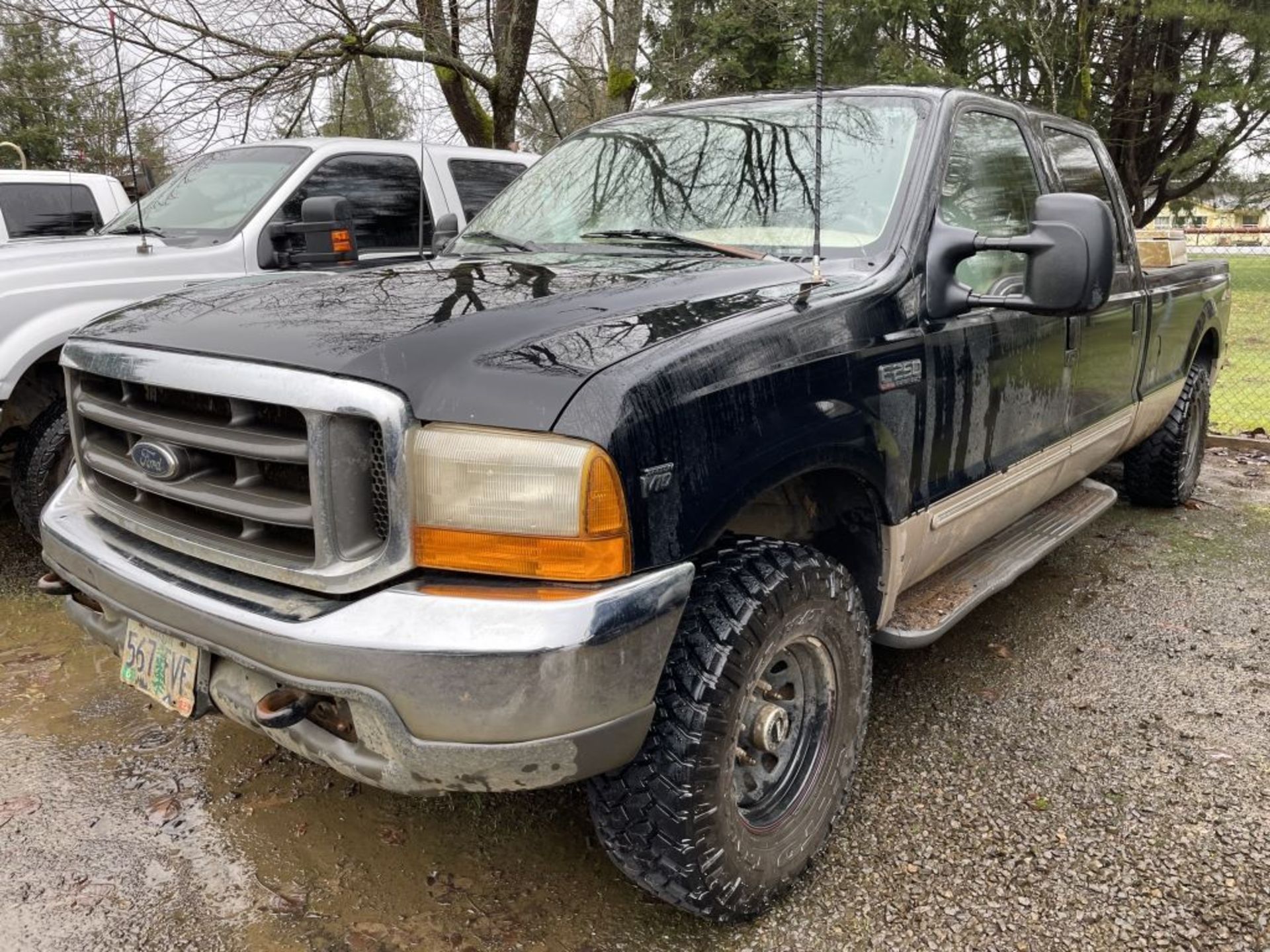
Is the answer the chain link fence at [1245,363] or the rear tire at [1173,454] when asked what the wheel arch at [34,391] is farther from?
the chain link fence at [1245,363]

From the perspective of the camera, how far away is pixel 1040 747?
3.07 meters

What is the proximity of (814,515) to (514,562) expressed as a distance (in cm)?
112

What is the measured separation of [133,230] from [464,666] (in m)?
4.87

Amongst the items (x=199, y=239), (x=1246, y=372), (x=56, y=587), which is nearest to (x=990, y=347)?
(x=56, y=587)

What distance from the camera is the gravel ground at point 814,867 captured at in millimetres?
2277

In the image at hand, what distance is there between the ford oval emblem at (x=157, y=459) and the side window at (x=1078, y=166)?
3340 mm

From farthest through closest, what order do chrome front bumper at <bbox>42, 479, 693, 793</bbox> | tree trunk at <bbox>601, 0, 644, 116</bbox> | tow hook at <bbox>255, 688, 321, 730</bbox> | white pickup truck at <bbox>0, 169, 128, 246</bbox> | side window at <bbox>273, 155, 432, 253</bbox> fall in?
tree trunk at <bbox>601, 0, 644, 116</bbox> → white pickup truck at <bbox>0, 169, 128, 246</bbox> → side window at <bbox>273, 155, 432, 253</bbox> → tow hook at <bbox>255, 688, 321, 730</bbox> → chrome front bumper at <bbox>42, 479, 693, 793</bbox>

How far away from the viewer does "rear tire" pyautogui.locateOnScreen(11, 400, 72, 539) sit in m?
4.12

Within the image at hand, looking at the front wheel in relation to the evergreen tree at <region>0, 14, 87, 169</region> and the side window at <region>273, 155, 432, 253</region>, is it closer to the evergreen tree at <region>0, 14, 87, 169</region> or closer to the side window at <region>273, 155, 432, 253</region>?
the side window at <region>273, 155, 432, 253</region>

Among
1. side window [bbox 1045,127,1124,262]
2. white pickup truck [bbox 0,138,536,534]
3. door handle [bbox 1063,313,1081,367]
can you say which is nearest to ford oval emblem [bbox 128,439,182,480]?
white pickup truck [bbox 0,138,536,534]

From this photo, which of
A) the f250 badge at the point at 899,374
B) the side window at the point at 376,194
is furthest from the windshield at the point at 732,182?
the side window at the point at 376,194

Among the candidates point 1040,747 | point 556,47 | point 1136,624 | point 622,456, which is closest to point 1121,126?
point 556,47

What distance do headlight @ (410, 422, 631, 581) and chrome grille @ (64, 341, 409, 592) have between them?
2.5 inches

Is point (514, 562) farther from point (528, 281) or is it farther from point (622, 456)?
point (528, 281)
